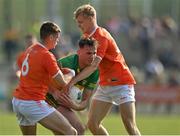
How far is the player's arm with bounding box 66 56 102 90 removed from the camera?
1281 centimetres

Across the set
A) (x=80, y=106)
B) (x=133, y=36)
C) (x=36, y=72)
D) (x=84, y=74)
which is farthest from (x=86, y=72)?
(x=133, y=36)

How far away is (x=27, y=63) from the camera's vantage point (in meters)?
12.0

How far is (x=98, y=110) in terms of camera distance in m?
14.0

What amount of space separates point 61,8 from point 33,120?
25115 mm

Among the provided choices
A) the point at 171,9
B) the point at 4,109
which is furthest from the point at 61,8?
the point at 4,109

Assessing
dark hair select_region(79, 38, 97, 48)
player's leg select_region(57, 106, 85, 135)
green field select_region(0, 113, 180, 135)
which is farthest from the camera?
green field select_region(0, 113, 180, 135)

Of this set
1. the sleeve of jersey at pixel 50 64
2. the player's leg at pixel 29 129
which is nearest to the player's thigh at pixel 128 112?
the player's leg at pixel 29 129

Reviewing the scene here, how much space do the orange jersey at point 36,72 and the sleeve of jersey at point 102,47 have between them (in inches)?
54.9

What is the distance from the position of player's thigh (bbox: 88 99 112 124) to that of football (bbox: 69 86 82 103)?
0.84 meters

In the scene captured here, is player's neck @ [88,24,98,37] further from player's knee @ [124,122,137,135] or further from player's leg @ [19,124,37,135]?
player's leg @ [19,124,37,135]

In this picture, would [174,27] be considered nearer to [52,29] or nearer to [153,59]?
[153,59]

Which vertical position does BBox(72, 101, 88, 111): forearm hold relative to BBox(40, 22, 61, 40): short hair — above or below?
below

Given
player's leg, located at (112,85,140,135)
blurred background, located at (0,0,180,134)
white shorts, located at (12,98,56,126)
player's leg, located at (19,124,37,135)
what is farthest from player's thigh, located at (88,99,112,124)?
blurred background, located at (0,0,180,134)

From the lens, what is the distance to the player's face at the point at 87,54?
A: 13000 mm
